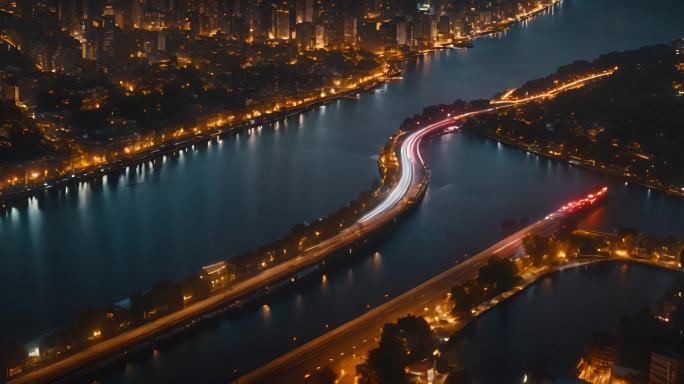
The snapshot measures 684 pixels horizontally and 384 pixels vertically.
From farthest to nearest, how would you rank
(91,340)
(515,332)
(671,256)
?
(671,256) → (515,332) → (91,340)

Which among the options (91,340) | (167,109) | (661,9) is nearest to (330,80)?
(167,109)

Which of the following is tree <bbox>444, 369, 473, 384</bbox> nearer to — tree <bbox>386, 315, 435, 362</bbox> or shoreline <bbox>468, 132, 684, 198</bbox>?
tree <bbox>386, 315, 435, 362</bbox>

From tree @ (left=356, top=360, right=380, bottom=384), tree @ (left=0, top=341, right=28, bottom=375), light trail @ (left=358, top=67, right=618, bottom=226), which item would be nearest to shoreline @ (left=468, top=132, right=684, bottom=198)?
light trail @ (left=358, top=67, right=618, bottom=226)

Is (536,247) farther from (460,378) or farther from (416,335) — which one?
(460,378)

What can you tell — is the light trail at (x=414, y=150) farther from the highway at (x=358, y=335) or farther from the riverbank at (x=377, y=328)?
the riverbank at (x=377, y=328)

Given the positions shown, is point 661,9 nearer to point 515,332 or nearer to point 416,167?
point 416,167

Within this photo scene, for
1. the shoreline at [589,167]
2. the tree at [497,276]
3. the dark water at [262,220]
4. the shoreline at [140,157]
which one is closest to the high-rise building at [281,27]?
the shoreline at [140,157]
